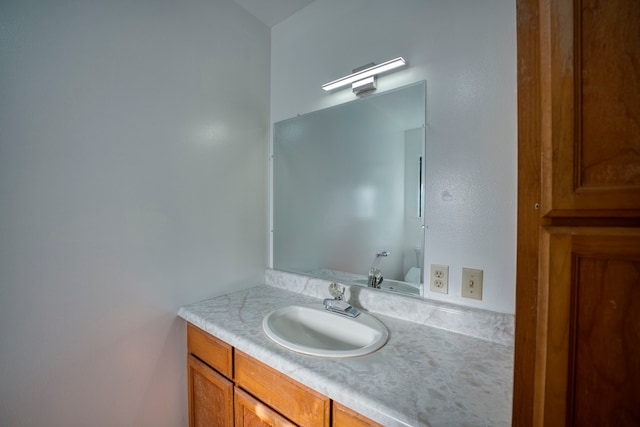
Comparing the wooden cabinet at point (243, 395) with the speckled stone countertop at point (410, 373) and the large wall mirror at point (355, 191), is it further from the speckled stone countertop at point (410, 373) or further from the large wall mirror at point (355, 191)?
the large wall mirror at point (355, 191)

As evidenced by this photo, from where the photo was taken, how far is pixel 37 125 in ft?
2.94

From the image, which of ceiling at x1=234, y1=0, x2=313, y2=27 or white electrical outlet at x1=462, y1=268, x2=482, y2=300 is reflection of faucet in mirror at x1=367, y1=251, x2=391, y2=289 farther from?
ceiling at x1=234, y1=0, x2=313, y2=27

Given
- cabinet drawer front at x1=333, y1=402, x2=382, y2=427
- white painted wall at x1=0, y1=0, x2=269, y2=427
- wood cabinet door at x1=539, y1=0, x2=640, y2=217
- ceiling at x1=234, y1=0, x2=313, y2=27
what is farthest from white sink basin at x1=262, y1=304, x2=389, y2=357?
ceiling at x1=234, y1=0, x2=313, y2=27

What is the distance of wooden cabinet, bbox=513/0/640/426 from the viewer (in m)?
0.41

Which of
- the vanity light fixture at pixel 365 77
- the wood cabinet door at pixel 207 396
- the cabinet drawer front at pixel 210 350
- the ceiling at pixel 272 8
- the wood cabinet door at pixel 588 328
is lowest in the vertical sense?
the wood cabinet door at pixel 207 396

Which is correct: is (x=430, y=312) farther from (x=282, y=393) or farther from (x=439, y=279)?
(x=282, y=393)

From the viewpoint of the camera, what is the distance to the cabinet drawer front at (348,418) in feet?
2.22

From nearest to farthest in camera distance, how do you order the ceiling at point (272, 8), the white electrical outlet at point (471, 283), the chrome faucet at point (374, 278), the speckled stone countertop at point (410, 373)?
the speckled stone countertop at point (410, 373), the white electrical outlet at point (471, 283), the chrome faucet at point (374, 278), the ceiling at point (272, 8)

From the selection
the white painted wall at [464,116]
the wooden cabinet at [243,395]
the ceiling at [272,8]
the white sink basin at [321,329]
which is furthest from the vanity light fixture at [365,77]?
the wooden cabinet at [243,395]

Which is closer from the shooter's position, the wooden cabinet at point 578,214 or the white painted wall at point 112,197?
the wooden cabinet at point 578,214

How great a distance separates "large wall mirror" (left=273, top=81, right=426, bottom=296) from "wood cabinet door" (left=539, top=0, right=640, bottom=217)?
682mm

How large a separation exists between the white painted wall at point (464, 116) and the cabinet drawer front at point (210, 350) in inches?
36.0

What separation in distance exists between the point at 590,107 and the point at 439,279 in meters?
0.81

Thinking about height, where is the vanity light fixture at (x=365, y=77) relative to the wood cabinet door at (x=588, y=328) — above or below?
above
